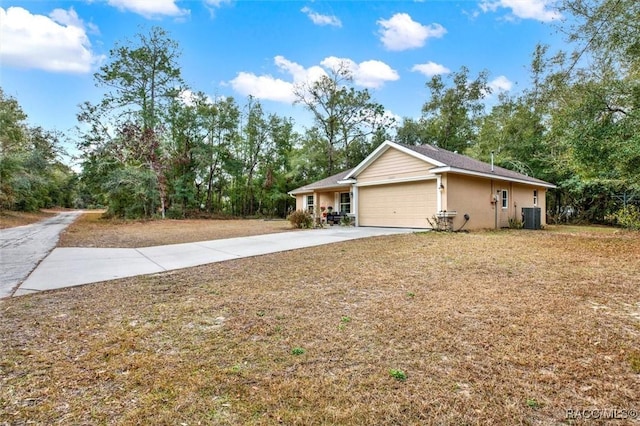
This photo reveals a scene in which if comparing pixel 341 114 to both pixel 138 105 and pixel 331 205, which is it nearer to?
pixel 331 205

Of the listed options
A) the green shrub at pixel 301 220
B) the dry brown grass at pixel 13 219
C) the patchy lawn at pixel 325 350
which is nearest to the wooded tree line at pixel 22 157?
the dry brown grass at pixel 13 219

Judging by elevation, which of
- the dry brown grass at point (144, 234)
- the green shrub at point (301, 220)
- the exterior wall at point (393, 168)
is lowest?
the dry brown grass at point (144, 234)

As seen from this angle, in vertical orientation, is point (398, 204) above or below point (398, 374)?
above

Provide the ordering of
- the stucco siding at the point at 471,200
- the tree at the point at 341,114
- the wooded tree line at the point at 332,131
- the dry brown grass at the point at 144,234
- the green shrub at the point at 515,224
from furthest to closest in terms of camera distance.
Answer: the tree at the point at 341,114, the green shrub at the point at 515,224, the stucco siding at the point at 471,200, the dry brown grass at the point at 144,234, the wooded tree line at the point at 332,131

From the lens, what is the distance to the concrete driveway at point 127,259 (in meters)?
5.30

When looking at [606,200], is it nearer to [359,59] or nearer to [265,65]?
[359,59]

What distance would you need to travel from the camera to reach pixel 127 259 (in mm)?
7168

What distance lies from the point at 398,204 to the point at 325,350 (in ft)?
40.2

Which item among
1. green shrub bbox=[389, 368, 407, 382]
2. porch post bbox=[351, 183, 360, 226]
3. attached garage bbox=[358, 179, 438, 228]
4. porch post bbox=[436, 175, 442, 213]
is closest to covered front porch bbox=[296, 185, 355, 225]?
porch post bbox=[351, 183, 360, 226]

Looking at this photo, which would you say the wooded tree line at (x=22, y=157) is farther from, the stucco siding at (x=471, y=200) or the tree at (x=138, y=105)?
the stucco siding at (x=471, y=200)

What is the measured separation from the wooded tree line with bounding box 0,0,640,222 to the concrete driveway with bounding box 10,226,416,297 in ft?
28.4

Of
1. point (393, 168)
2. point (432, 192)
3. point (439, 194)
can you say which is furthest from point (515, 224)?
point (393, 168)

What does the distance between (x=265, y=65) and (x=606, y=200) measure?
23326 millimetres

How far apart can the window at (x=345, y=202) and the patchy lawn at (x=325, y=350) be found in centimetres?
1349
